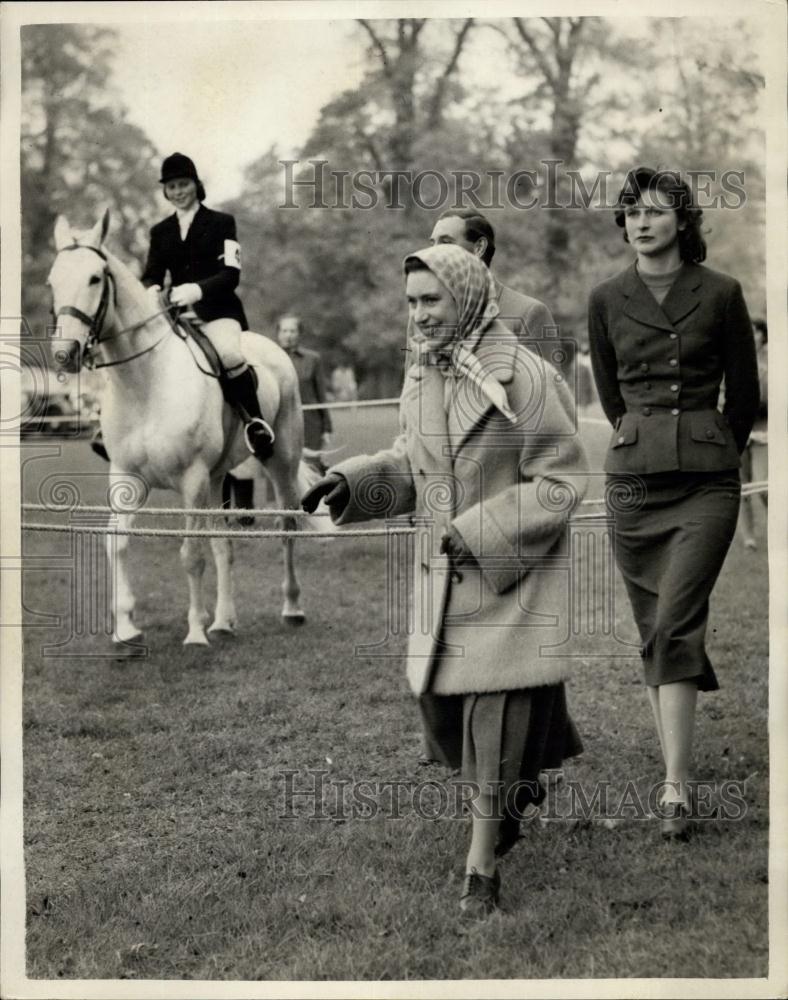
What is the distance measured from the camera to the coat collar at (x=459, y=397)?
3.70m

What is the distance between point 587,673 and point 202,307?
329cm

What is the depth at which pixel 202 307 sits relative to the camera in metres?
7.66

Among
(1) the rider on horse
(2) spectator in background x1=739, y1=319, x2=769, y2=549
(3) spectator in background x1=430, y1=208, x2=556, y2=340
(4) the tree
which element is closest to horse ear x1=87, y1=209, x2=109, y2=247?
(4) the tree

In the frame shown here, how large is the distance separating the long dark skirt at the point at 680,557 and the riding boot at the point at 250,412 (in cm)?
363

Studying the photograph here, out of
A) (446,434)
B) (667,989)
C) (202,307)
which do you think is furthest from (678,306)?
(202,307)

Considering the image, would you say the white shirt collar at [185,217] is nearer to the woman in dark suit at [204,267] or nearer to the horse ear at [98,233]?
the woman in dark suit at [204,267]

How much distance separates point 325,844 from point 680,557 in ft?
5.42

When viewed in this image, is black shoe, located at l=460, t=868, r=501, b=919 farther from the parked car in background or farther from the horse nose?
the horse nose

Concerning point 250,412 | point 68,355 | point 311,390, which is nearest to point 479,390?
point 68,355

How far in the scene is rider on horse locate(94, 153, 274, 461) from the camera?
7.20 m

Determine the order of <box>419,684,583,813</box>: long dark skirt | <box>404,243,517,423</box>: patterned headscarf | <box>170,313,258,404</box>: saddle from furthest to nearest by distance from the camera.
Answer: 1. <box>170,313,258,404</box>: saddle
2. <box>419,684,583,813</box>: long dark skirt
3. <box>404,243,517,423</box>: patterned headscarf

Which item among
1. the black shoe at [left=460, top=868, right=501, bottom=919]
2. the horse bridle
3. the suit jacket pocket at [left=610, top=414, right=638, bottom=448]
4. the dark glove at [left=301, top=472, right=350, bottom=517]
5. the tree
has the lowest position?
the black shoe at [left=460, top=868, right=501, bottom=919]

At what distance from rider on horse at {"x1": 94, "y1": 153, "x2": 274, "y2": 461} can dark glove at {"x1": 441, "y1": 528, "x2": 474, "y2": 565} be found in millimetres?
4059

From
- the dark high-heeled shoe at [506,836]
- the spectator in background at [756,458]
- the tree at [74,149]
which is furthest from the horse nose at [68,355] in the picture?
the spectator in background at [756,458]
